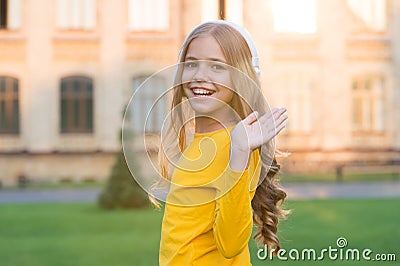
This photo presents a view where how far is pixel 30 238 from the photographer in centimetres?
948

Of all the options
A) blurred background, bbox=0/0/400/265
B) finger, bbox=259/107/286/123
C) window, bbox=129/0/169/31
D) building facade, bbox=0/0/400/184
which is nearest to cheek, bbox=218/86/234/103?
finger, bbox=259/107/286/123

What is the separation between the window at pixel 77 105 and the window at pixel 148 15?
1915 mm

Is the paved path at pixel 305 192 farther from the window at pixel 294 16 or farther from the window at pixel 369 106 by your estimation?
the window at pixel 294 16

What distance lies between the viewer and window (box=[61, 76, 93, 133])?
71.9 ft

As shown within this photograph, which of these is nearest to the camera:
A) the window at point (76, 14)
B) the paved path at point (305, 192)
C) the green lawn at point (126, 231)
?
the green lawn at point (126, 231)

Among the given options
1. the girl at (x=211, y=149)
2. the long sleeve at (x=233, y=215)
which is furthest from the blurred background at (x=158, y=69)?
the long sleeve at (x=233, y=215)

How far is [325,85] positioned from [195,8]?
12.7ft

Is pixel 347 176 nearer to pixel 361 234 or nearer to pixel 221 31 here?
pixel 361 234

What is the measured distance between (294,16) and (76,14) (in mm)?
5592

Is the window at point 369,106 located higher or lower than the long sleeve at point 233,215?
lower

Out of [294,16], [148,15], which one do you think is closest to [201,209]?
[148,15]

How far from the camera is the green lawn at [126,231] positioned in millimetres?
7906

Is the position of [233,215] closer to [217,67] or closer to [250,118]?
[250,118]

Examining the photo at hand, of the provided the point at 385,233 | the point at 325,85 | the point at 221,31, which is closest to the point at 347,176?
the point at 325,85
